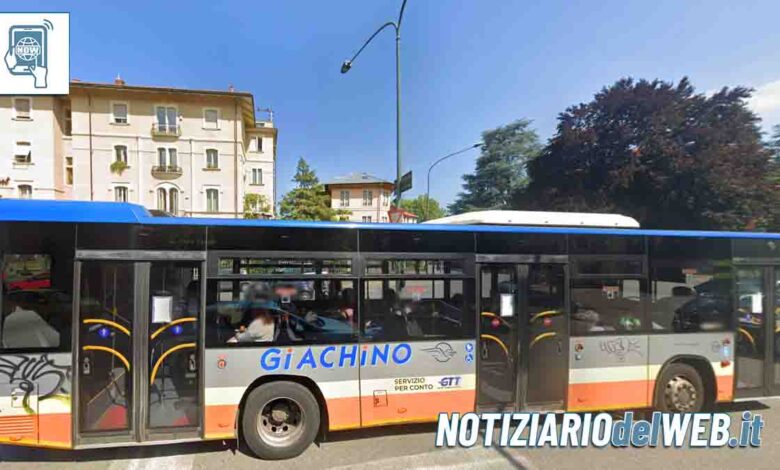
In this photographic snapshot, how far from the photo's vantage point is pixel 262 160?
131 ft

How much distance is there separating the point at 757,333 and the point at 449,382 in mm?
4371

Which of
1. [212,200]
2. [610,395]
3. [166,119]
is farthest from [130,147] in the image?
[610,395]

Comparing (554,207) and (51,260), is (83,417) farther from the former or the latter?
(554,207)

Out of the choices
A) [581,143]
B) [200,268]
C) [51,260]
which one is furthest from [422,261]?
[581,143]

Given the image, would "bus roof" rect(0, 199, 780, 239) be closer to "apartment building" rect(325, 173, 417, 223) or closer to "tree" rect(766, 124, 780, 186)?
"tree" rect(766, 124, 780, 186)

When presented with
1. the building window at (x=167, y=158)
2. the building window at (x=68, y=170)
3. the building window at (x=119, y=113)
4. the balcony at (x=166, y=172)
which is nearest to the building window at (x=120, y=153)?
the building window at (x=119, y=113)

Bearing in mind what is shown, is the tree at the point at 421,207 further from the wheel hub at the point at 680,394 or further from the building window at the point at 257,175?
the wheel hub at the point at 680,394

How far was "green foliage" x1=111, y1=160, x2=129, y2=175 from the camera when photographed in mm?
29500

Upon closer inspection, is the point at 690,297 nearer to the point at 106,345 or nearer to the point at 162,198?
the point at 106,345

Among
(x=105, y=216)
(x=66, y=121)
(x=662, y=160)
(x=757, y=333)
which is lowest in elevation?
(x=757, y=333)

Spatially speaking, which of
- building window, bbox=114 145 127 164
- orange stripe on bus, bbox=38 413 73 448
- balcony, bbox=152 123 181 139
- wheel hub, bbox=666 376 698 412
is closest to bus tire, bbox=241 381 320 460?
orange stripe on bus, bbox=38 413 73 448

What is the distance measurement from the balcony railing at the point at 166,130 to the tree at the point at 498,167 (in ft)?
95.0

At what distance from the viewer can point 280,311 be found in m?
4.22

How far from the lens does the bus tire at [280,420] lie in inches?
162
